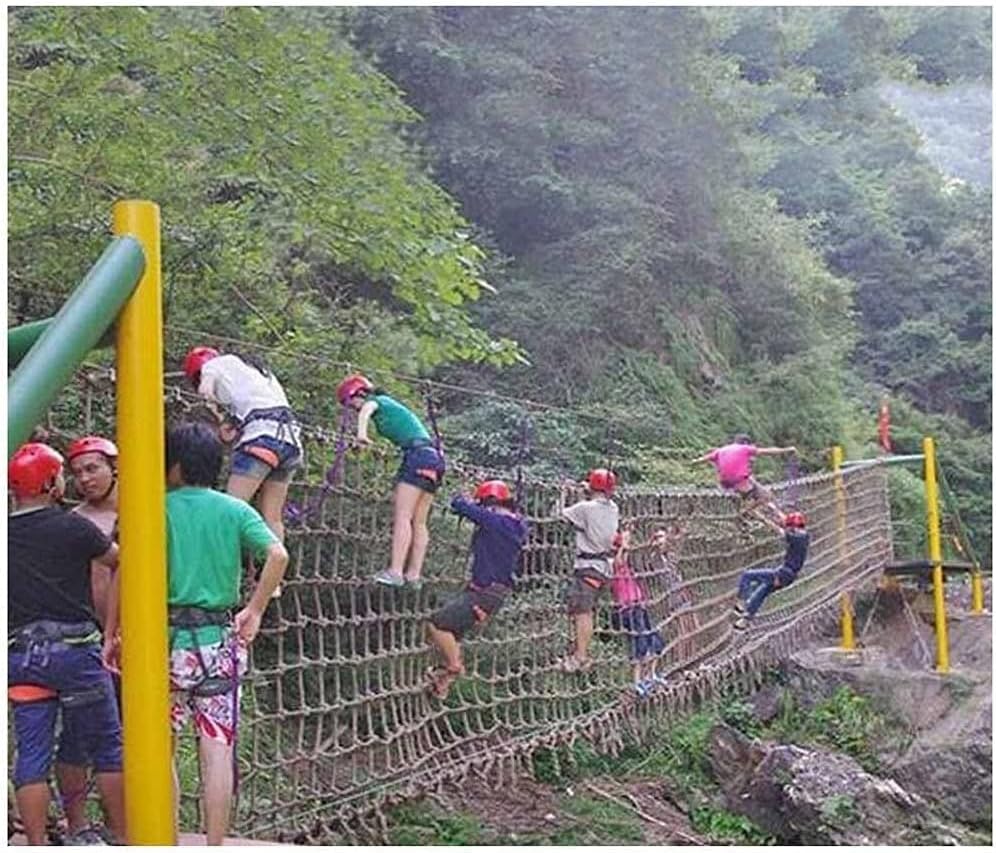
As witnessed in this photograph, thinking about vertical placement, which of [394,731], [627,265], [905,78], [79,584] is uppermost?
[905,78]

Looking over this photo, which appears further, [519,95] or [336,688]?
[519,95]

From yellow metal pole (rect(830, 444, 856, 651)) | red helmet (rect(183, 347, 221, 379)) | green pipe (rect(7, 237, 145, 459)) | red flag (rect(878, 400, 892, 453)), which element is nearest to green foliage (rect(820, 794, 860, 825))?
yellow metal pole (rect(830, 444, 856, 651))

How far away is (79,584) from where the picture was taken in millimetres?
1455

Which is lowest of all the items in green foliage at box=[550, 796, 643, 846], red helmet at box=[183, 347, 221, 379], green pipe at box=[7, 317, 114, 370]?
green foliage at box=[550, 796, 643, 846]

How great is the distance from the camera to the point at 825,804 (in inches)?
145

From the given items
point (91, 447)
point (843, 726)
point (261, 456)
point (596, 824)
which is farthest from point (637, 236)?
point (91, 447)

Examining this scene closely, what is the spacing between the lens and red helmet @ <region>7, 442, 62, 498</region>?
1406 mm

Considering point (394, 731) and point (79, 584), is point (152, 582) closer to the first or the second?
point (79, 584)

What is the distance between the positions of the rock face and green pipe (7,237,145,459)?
331 centimetres

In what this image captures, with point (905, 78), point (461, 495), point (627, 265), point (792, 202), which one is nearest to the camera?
point (461, 495)

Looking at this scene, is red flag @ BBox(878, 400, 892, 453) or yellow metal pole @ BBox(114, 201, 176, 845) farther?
red flag @ BBox(878, 400, 892, 453)

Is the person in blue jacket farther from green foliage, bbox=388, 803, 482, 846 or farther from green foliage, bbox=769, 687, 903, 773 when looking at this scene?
green foliage, bbox=769, 687, 903, 773

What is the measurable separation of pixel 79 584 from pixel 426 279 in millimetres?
2393

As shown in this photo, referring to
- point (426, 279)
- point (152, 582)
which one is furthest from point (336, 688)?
point (152, 582)
